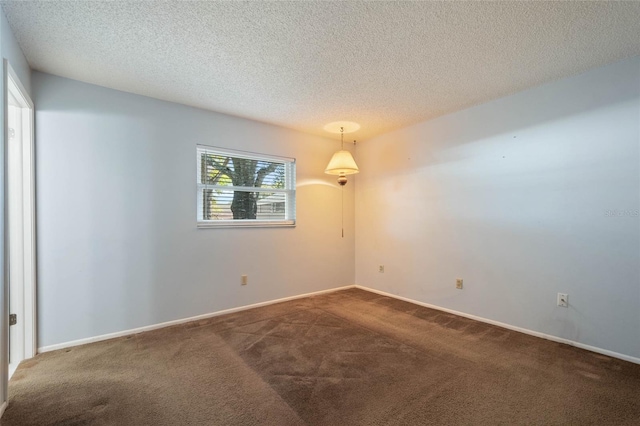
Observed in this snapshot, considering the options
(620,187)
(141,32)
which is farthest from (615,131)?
(141,32)

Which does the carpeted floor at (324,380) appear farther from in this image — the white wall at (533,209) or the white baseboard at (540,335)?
the white wall at (533,209)

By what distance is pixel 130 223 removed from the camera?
9.43ft

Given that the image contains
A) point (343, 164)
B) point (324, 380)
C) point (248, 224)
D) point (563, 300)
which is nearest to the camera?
point (324, 380)

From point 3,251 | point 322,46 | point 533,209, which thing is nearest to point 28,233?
point 3,251

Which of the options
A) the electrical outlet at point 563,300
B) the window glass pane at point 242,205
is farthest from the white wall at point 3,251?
the electrical outlet at point 563,300

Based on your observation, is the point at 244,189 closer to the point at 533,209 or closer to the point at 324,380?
the point at 324,380

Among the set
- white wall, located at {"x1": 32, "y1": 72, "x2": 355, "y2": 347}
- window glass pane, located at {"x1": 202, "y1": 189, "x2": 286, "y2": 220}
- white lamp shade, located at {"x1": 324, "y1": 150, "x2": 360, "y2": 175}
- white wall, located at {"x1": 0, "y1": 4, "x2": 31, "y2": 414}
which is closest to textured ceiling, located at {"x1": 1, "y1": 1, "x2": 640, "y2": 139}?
white wall, located at {"x1": 0, "y1": 4, "x2": 31, "y2": 414}

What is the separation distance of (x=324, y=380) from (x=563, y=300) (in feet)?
7.51

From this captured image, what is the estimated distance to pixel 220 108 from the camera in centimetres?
331

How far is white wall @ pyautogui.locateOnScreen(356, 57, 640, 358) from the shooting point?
235 cm

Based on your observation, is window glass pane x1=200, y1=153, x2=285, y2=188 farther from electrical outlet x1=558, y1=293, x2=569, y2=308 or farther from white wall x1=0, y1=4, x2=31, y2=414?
electrical outlet x1=558, y1=293, x2=569, y2=308

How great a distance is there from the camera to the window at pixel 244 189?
134 inches

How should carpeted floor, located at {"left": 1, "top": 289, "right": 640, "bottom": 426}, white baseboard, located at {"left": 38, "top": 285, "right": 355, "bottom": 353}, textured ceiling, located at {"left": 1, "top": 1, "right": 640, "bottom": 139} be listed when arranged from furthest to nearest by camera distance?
1. white baseboard, located at {"left": 38, "top": 285, "right": 355, "bottom": 353}
2. textured ceiling, located at {"left": 1, "top": 1, "right": 640, "bottom": 139}
3. carpeted floor, located at {"left": 1, "top": 289, "right": 640, "bottom": 426}

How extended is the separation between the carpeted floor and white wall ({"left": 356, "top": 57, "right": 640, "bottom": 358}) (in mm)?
410
